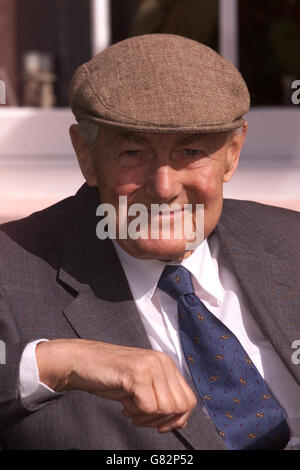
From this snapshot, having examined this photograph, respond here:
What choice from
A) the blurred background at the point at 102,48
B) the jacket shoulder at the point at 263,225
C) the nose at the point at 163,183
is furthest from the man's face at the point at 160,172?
the blurred background at the point at 102,48

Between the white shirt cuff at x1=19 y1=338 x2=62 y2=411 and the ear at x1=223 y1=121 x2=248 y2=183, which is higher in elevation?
the ear at x1=223 y1=121 x2=248 y2=183

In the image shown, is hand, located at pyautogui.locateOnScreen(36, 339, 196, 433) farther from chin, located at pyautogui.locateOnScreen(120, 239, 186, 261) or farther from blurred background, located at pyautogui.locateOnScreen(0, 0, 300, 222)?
blurred background, located at pyautogui.locateOnScreen(0, 0, 300, 222)

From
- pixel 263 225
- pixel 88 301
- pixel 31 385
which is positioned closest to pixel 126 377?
pixel 31 385

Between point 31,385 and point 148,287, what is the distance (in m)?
0.51

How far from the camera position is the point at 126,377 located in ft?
6.43

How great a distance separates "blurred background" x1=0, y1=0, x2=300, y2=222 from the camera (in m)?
4.30

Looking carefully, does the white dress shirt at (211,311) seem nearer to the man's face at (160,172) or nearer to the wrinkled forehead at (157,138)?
the man's face at (160,172)

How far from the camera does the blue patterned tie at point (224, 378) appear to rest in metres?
2.40

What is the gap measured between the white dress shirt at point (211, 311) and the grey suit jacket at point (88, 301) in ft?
0.16

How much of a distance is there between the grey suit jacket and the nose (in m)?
0.27

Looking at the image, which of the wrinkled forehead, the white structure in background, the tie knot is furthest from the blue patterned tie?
the white structure in background

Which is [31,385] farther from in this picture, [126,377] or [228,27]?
[228,27]

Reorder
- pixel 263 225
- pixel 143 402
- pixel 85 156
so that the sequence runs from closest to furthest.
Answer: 1. pixel 143 402
2. pixel 85 156
3. pixel 263 225

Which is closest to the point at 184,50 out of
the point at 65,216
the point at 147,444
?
the point at 65,216
